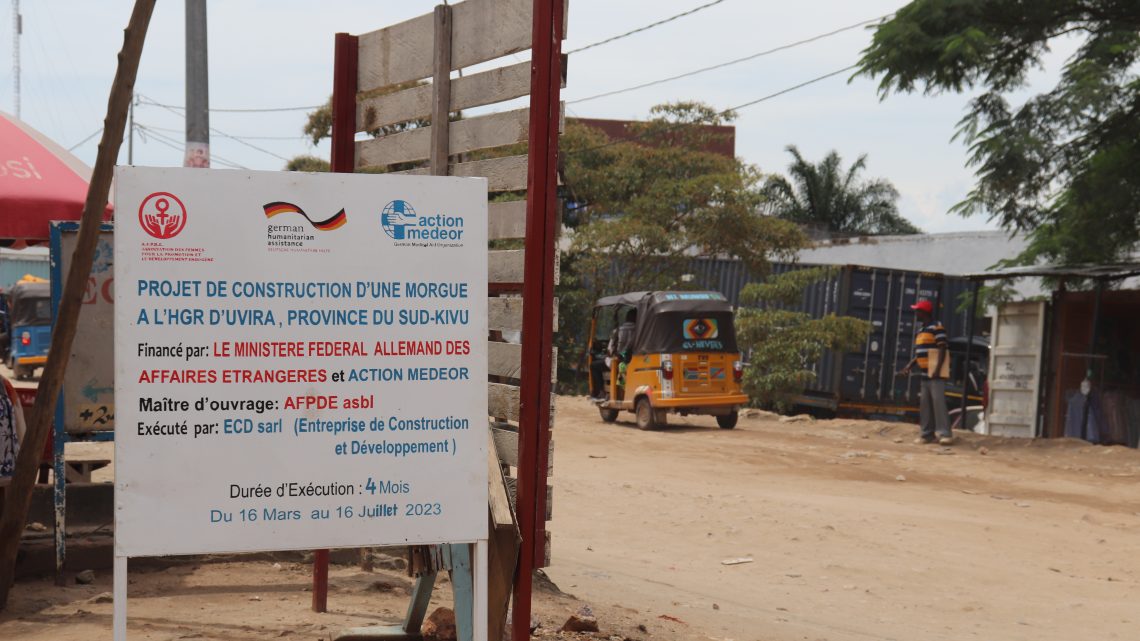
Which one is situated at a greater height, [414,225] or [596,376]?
[414,225]

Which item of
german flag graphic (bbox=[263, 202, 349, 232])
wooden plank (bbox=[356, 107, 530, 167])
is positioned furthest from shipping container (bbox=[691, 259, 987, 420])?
german flag graphic (bbox=[263, 202, 349, 232])

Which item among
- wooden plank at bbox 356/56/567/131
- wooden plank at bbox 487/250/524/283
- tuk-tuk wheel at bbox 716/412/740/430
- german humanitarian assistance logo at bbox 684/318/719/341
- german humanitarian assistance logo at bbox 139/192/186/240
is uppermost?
wooden plank at bbox 356/56/567/131

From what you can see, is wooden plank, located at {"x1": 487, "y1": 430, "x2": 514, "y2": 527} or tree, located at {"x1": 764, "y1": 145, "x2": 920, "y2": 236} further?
tree, located at {"x1": 764, "y1": 145, "x2": 920, "y2": 236}

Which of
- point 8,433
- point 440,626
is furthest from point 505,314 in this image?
point 8,433

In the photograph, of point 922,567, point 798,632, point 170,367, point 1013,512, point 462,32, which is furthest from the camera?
point 1013,512

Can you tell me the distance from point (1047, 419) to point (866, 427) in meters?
2.96

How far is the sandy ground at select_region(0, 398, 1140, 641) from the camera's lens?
5.78 metres

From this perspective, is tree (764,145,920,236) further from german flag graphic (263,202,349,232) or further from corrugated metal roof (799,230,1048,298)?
german flag graphic (263,202,349,232)

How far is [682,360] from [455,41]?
13760 mm

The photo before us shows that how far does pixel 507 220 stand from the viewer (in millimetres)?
4637

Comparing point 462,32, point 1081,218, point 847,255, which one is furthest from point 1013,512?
point 847,255

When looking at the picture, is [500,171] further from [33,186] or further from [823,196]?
[823,196]

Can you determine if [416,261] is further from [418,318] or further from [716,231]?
[716,231]

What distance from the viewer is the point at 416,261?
3.94 m
